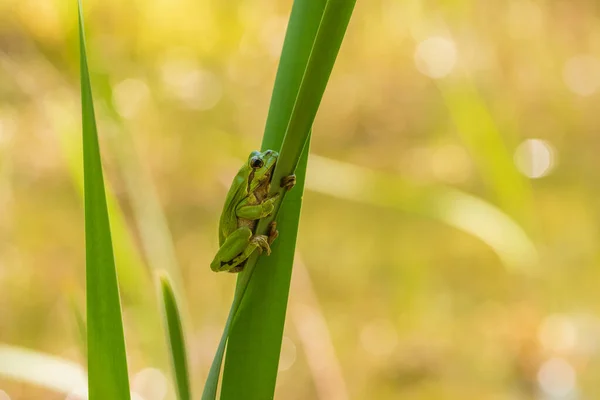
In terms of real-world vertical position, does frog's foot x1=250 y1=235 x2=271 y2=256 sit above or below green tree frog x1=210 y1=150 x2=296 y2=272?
below

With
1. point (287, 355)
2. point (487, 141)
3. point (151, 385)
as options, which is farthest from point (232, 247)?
point (287, 355)

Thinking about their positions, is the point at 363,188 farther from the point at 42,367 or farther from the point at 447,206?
the point at 42,367

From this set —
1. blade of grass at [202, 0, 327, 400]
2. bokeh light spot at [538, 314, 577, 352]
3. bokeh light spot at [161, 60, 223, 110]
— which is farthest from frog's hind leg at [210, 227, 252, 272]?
bokeh light spot at [161, 60, 223, 110]

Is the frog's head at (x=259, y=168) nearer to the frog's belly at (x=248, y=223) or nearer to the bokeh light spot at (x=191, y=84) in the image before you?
the frog's belly at (x=248, y=223)

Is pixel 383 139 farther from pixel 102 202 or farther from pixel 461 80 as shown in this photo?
pixel 102 202

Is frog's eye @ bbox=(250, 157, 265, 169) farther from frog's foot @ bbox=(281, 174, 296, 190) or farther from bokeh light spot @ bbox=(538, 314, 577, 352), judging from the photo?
bokeh light spot @ bbox=(538, 314, 577, 352)

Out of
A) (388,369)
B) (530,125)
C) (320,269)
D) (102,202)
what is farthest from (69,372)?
(530,125)
